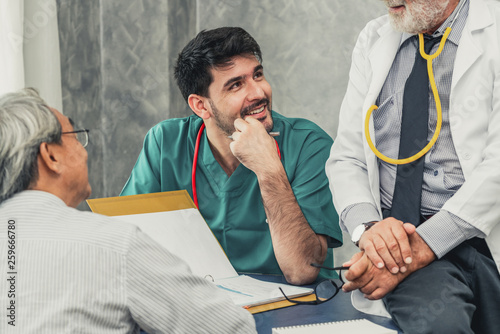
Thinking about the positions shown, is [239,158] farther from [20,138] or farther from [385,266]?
[20,138]

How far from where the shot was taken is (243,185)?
6.03ft

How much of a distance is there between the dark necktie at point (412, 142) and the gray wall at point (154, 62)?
3.09ft

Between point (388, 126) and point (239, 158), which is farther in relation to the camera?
point (239, 158)

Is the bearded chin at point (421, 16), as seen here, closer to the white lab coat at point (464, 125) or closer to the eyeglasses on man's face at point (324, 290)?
the white lab coat at point (464, 125)

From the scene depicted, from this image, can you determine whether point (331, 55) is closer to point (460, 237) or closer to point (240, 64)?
point (240, 64)

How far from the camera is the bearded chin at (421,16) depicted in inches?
58.0

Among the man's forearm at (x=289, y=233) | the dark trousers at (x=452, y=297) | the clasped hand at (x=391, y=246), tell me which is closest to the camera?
the dark trousers at (x=452, y=297)

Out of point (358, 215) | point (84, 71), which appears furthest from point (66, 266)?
point (84, 71)

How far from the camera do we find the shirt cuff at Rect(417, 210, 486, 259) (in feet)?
4.35

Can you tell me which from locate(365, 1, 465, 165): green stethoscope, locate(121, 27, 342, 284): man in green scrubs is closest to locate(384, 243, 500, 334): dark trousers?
locate(365, 1, 465, 165): green stethoscope

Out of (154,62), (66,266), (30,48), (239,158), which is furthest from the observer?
(154,62)

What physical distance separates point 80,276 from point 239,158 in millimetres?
944

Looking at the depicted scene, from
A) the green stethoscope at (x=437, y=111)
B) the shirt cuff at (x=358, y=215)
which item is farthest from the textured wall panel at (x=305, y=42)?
the shirt cuff at (x=358, y=215)

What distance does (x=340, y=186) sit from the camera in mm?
1569
